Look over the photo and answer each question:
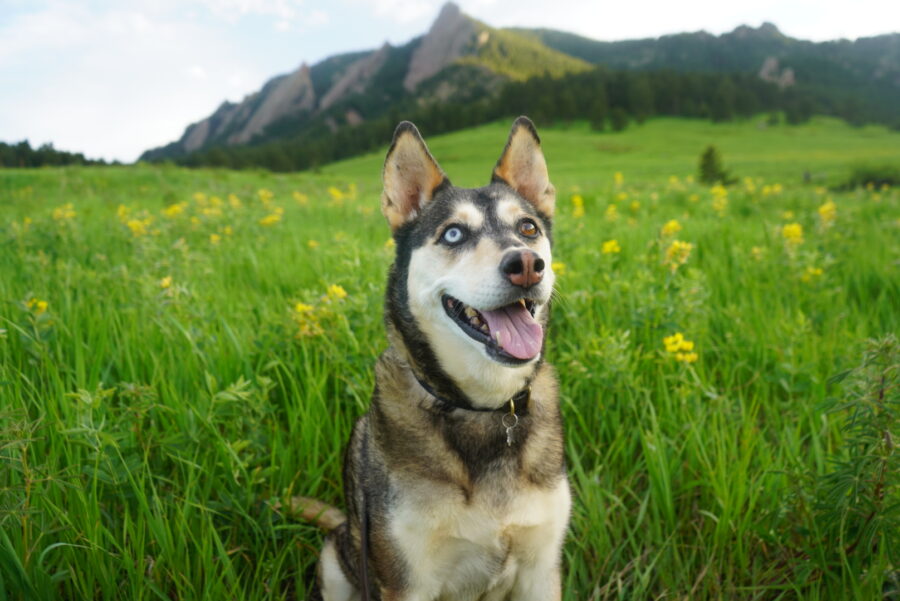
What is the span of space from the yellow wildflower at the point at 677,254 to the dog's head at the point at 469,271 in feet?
4.82

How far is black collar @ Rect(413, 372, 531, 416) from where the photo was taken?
2.05m

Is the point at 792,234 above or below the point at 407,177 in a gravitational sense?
below

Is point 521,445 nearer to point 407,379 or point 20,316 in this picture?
point 407,379

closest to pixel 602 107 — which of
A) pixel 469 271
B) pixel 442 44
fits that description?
pixel 469 271

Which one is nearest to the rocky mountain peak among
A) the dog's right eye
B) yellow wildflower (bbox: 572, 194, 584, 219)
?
yellow wildflower (bbox: 572, 194, 584, 219)

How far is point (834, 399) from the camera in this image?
6.77 feet

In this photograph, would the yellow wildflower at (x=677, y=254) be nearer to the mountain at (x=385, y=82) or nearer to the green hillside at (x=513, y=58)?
the mountain at (x=385, y=82)

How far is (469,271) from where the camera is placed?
2021mm

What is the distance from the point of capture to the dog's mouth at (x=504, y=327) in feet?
6.37

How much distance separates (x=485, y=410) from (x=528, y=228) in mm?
873

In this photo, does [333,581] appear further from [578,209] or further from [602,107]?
[602,107]

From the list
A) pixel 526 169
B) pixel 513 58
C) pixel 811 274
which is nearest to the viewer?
pixel 526 169

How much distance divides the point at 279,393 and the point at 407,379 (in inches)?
51.2

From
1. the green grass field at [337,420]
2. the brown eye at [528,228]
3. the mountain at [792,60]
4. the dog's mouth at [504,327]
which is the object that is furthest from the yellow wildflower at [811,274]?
the mountain at [792,60]
